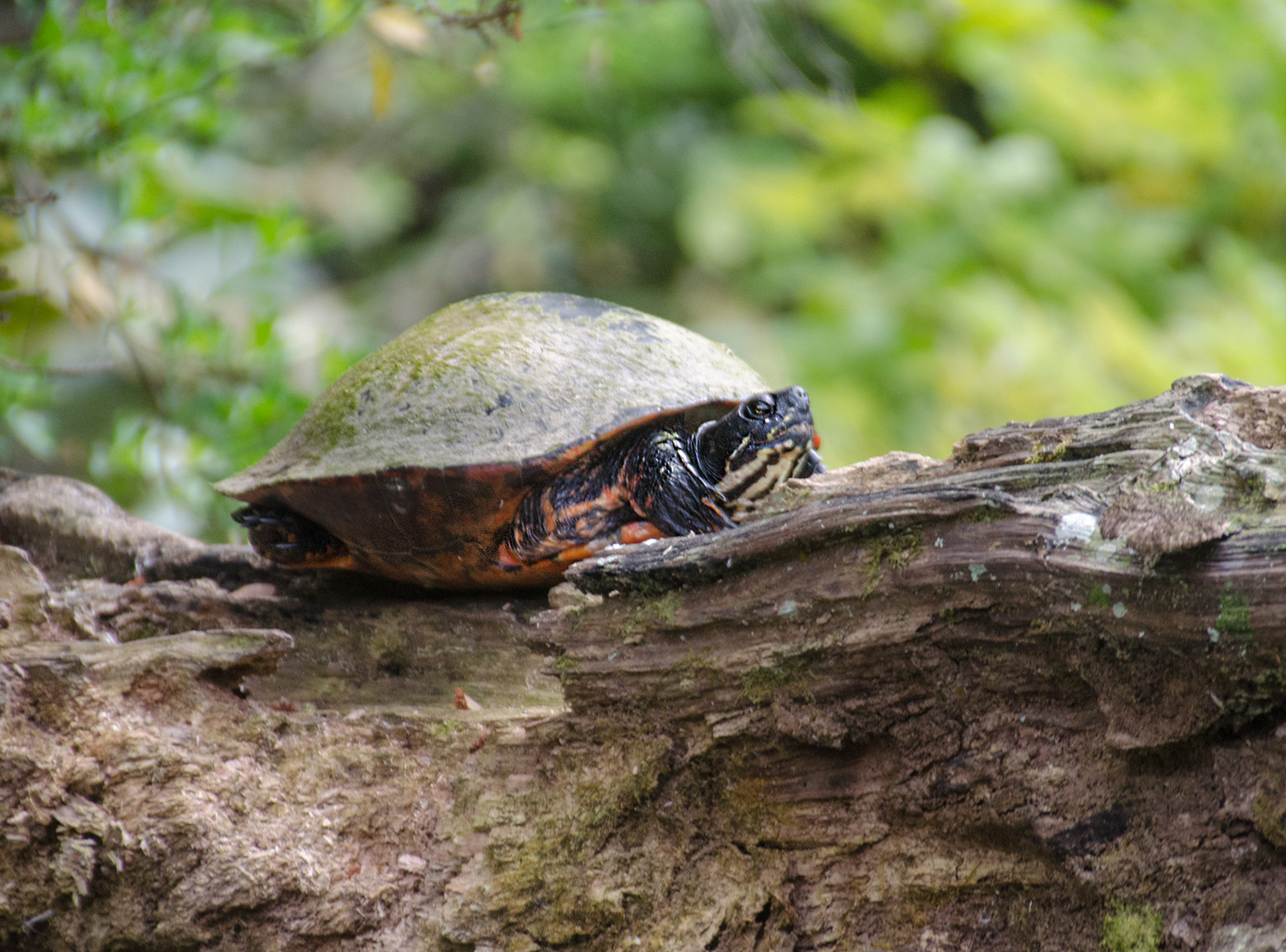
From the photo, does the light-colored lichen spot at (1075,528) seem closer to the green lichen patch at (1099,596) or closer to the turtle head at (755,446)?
the green lichen patch at (1099,596)

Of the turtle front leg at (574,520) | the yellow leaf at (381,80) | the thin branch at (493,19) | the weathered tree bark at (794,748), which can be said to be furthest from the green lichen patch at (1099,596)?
the yellow leaf at (381,80)

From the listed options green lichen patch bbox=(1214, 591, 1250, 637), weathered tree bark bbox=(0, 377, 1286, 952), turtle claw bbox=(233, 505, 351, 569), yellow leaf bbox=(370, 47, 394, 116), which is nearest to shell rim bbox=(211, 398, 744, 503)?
turtle claw bbox=(233, 505, 351, 569)

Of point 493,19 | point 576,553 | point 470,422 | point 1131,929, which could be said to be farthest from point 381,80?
point 1131,929

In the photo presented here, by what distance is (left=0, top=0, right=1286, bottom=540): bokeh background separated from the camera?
3.17 m

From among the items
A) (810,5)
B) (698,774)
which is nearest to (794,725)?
(698,774)

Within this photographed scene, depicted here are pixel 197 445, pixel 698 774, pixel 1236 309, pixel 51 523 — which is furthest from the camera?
pixel 1236 309

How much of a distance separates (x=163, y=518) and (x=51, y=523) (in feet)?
6.70

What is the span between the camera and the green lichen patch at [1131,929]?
53.2 inches

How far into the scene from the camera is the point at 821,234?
6.54 meters

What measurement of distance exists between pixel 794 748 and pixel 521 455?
2.75 ft

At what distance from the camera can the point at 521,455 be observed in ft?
6.88

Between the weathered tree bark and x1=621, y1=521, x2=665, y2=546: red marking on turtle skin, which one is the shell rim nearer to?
x1=621, y1=521, x2=665, y2=546: red marking on turtle skin

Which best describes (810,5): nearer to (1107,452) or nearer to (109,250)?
(109,250)

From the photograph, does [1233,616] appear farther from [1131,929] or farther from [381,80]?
[381,80]
